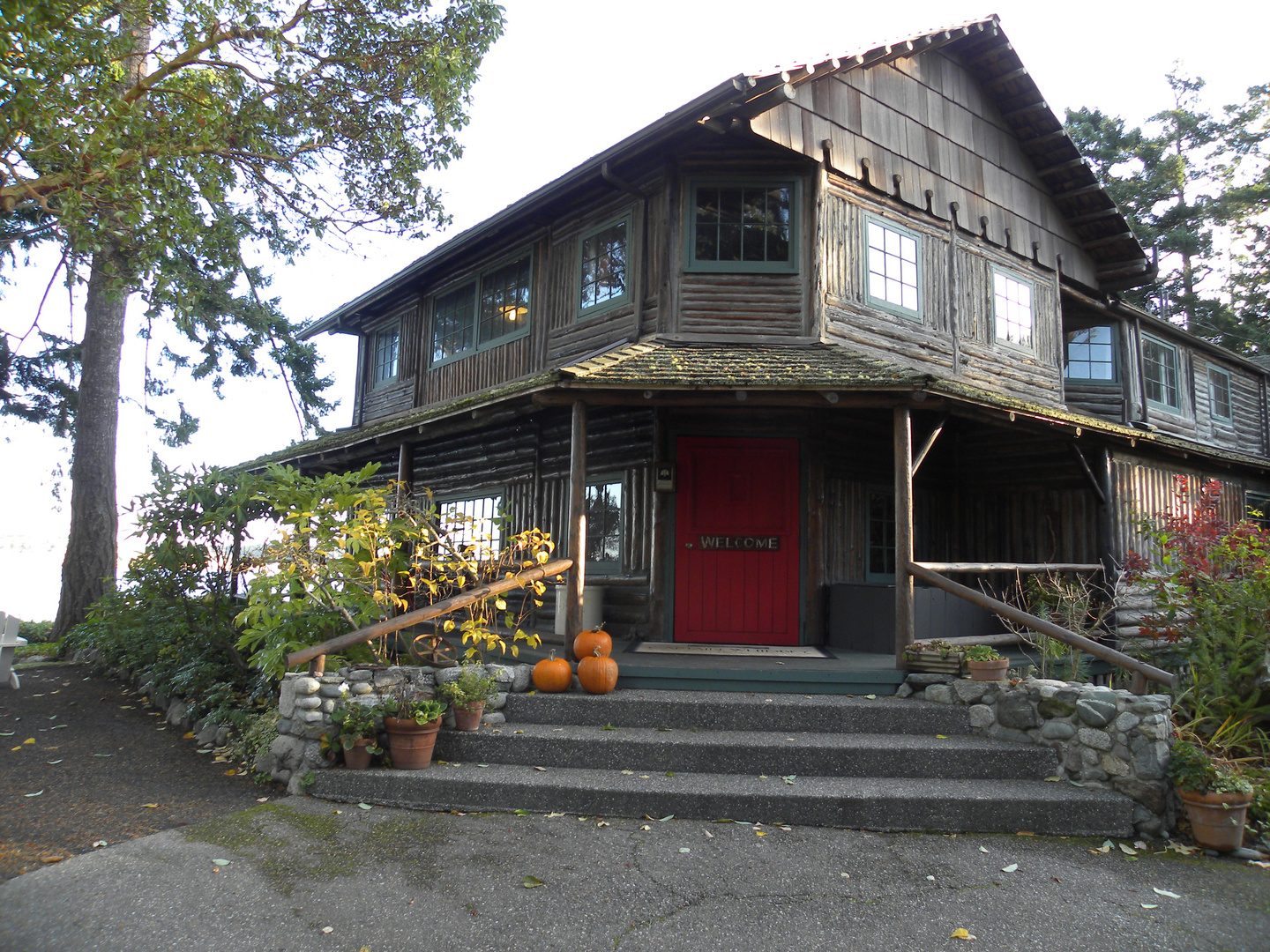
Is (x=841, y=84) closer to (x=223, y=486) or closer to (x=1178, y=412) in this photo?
(x=223, y=486)

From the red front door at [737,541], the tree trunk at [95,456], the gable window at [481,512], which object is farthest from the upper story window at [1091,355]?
the tree trunk at [95,456]

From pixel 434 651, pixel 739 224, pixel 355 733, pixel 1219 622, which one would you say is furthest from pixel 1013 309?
pixel 355 733

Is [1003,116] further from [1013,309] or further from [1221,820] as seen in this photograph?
→ [1221,820]

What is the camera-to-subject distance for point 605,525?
32.1 ft

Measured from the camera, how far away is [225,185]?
34.9ft

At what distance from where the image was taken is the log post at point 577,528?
24.0ft

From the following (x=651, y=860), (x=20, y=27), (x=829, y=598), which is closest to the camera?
(x=651, y=860)

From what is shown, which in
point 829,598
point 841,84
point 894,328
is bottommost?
point 829,598

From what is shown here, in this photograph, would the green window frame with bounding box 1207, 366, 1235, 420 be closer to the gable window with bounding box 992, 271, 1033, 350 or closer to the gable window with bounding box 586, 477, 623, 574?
the gable window with bounding box 992, 271, 1033, 350

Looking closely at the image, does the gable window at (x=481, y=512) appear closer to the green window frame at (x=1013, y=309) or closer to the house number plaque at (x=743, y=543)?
the house number plaque at (x=743, y=543)

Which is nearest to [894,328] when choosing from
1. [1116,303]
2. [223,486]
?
[1116,303]

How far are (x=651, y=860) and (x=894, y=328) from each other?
7.46 m

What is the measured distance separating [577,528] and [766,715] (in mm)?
2416

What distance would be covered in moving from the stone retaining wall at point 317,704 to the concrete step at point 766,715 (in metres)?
0.82
